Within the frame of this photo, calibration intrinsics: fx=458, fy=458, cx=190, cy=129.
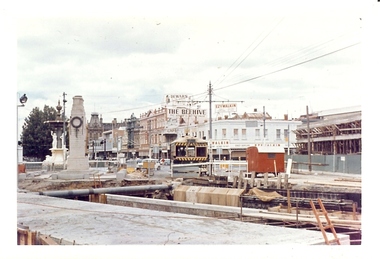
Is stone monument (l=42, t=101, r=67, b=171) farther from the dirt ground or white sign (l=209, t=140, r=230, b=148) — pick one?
white sign (l=209, t=140, r=230, b=148)

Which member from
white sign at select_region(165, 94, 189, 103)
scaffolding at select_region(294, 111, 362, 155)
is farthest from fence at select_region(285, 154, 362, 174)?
white sign at select_region(165, 94, 189, 103)

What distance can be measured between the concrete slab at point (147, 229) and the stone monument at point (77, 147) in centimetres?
953

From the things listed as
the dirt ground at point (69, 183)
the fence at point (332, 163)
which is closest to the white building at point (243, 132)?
the fence at point (332, 163)

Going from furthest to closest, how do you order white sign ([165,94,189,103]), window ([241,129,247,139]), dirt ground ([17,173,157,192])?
window ([241,129,247,139])
white sign ([165,94,189,103])
dirt ground ([17,173,157,192])

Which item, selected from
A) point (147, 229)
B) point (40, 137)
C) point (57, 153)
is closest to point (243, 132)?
point (57, 153)

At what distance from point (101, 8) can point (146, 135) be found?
2584cm

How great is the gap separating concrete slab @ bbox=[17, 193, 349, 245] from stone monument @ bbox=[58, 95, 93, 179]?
31.3 feet

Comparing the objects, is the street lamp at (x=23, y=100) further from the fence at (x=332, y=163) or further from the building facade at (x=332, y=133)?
the fence at (x=332, y=163)

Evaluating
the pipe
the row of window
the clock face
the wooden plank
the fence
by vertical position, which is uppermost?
the clock face

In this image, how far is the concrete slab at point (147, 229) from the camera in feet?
23.1

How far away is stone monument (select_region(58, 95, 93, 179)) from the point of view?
1925 centimetres

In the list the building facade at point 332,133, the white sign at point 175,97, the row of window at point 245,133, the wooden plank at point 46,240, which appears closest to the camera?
the wooden plank at point 46,240

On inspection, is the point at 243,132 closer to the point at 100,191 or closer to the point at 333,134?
the point at 333,134

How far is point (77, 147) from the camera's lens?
19.6m
